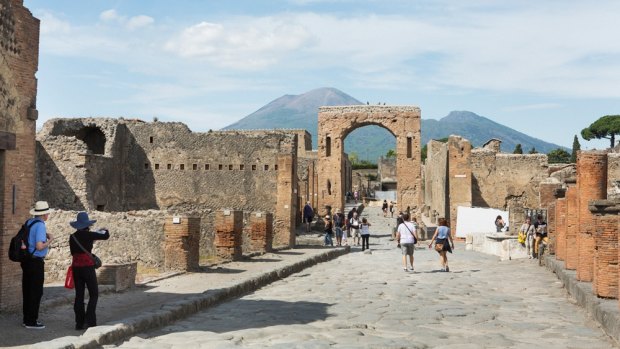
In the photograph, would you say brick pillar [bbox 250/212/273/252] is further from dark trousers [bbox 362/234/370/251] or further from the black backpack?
the black backpack

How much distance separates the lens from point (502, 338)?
25.4 feet

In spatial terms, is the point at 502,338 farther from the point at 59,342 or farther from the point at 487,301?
the point at 59,342

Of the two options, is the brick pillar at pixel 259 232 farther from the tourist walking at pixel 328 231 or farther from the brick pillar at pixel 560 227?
the brick pillar at pixel 560 227

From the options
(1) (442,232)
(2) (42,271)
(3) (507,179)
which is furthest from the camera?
(3) (507,179)

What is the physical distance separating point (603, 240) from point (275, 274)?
6.29 metres

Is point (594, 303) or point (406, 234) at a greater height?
point (406, 234)

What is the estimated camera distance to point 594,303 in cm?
916

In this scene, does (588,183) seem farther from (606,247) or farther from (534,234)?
(534,234)

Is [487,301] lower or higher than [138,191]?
lower

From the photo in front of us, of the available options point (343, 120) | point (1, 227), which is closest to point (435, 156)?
point (343, 120)

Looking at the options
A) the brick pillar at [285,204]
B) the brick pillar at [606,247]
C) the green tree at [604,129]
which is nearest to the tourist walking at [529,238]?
the brick pillar at [285,204]

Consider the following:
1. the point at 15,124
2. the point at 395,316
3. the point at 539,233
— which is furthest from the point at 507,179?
the point at 15,124

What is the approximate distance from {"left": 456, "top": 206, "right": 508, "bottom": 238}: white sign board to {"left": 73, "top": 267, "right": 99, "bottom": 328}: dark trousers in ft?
68.2

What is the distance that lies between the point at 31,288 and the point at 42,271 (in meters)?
0.23
